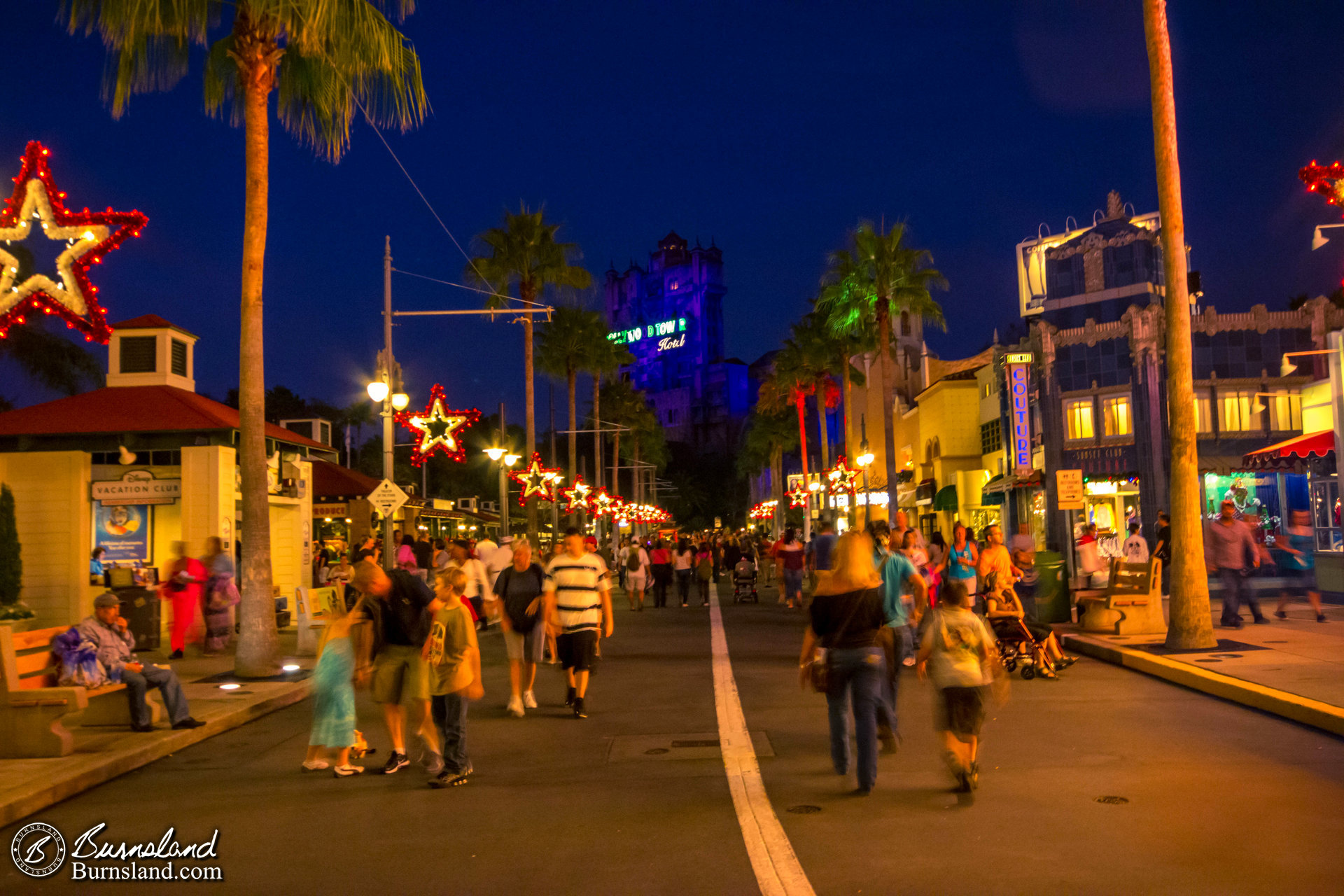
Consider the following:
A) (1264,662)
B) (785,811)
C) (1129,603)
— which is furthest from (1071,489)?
(785,811)

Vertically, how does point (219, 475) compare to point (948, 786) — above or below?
above

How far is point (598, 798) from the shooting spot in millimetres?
7387

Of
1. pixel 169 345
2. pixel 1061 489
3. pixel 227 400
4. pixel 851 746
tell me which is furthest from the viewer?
pixel 227 400

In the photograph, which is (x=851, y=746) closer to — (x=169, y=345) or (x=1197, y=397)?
(x=169, y=345)

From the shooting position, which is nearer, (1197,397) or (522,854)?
(522,854)

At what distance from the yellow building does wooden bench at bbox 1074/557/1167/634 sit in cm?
1517

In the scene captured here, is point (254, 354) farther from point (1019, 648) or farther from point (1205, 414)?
point (1205, 414)

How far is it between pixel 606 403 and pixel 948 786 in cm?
7614

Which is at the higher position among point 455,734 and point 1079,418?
point 1079,418

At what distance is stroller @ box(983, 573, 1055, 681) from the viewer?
1269 cm

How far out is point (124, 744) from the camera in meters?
9.45

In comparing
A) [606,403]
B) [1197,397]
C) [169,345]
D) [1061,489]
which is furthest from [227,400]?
[1061,489]

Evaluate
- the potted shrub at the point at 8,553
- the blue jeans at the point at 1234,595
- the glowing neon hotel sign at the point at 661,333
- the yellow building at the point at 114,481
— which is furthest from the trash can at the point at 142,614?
the glowing neon hotel sign at the point at 661,333

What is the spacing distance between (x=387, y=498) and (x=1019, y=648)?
12.5 metres
